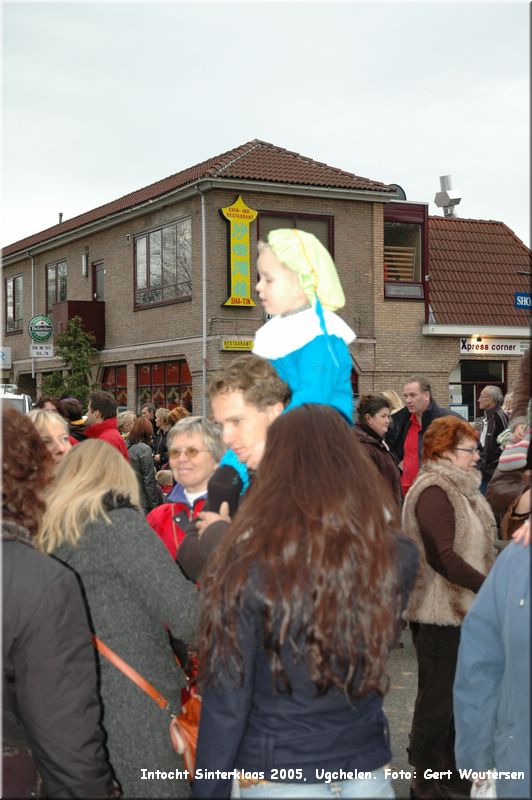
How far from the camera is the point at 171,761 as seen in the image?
10.3 ft

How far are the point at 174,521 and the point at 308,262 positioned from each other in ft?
4.67

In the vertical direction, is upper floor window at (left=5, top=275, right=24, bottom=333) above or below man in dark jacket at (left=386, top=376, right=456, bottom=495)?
above

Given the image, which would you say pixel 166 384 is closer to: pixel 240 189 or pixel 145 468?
pixel 240 189

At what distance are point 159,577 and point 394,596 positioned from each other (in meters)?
0.90

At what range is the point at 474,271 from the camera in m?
26.0

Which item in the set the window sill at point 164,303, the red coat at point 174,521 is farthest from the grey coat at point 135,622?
the window sill at point 164,303

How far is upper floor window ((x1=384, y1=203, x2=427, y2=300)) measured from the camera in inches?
950

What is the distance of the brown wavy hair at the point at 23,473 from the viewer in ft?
9.17

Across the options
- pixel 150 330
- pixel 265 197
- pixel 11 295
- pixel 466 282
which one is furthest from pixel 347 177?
pixel 11 295

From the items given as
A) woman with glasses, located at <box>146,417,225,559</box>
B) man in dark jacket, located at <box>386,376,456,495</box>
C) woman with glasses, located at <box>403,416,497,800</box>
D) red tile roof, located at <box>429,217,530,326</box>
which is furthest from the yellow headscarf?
red tile roof, located at <box>429,217,530,326</box>

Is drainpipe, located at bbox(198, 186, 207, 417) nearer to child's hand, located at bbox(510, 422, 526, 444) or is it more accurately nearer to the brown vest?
the brown vest

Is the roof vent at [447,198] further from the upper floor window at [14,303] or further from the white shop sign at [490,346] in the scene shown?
the upper floor window at [14,303]

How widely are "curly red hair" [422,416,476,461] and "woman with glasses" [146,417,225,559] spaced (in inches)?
55.5

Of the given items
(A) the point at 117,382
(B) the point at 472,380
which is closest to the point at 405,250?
(B) the point at 472,380
